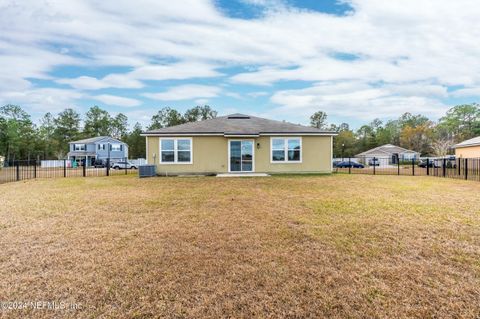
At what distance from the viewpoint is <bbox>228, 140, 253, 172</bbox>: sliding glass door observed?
16.5 metres

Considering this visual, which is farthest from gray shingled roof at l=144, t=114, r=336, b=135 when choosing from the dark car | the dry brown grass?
the dark car

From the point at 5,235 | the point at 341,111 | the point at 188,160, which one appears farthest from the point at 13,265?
the point at 341,111

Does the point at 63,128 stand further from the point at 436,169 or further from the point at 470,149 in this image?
the point at 470,149

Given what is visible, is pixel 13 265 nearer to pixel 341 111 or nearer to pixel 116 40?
pixel 116 40

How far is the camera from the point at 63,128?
2159 inches

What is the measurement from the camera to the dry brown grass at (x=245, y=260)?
2.52m

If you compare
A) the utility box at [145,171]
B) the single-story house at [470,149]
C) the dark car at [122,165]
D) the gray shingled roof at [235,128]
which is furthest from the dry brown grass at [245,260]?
the dark car at [122,165]

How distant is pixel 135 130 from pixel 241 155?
48182 millimetres

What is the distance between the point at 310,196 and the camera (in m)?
8.46

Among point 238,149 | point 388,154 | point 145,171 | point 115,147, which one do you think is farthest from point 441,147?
point 115,147

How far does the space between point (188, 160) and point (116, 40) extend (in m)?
7.74

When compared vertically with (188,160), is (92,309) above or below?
below

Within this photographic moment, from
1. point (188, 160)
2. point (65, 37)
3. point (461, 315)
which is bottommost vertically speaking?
point (461, 315)

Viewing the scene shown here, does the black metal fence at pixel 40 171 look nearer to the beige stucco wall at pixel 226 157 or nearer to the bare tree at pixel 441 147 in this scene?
the beige stucco wall at pixel 226 157
